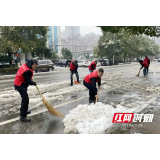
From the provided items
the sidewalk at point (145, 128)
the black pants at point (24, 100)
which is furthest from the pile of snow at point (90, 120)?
the black pants at point (24, 100)

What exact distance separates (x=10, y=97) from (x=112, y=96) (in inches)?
160

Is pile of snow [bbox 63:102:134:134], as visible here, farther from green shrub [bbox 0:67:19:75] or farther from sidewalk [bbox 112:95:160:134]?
green shrub [bbox 0:67:19:75]

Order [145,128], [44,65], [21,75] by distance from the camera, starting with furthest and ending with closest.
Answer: [44,65], [21,75], [145,128]

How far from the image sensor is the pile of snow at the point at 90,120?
390 centimetres

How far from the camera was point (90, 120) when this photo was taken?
4223 millimetres

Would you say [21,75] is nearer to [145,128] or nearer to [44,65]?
[145,128]

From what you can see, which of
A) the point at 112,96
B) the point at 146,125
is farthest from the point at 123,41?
the point at 146,125

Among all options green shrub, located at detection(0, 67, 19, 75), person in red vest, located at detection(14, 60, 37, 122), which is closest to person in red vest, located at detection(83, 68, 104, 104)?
person in red vest, located at detection(14, 60, 37, 122)

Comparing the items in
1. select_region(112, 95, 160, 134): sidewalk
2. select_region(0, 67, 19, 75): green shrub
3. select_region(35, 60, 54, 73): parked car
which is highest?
select_region(35, 60, 54, 73): parked car

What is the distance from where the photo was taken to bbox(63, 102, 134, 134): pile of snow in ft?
12.8

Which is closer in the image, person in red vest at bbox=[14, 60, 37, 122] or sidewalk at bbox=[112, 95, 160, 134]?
sidewalk at bbox=[112, 95, 160, 134]

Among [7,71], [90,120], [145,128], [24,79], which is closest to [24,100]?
[24,79]
